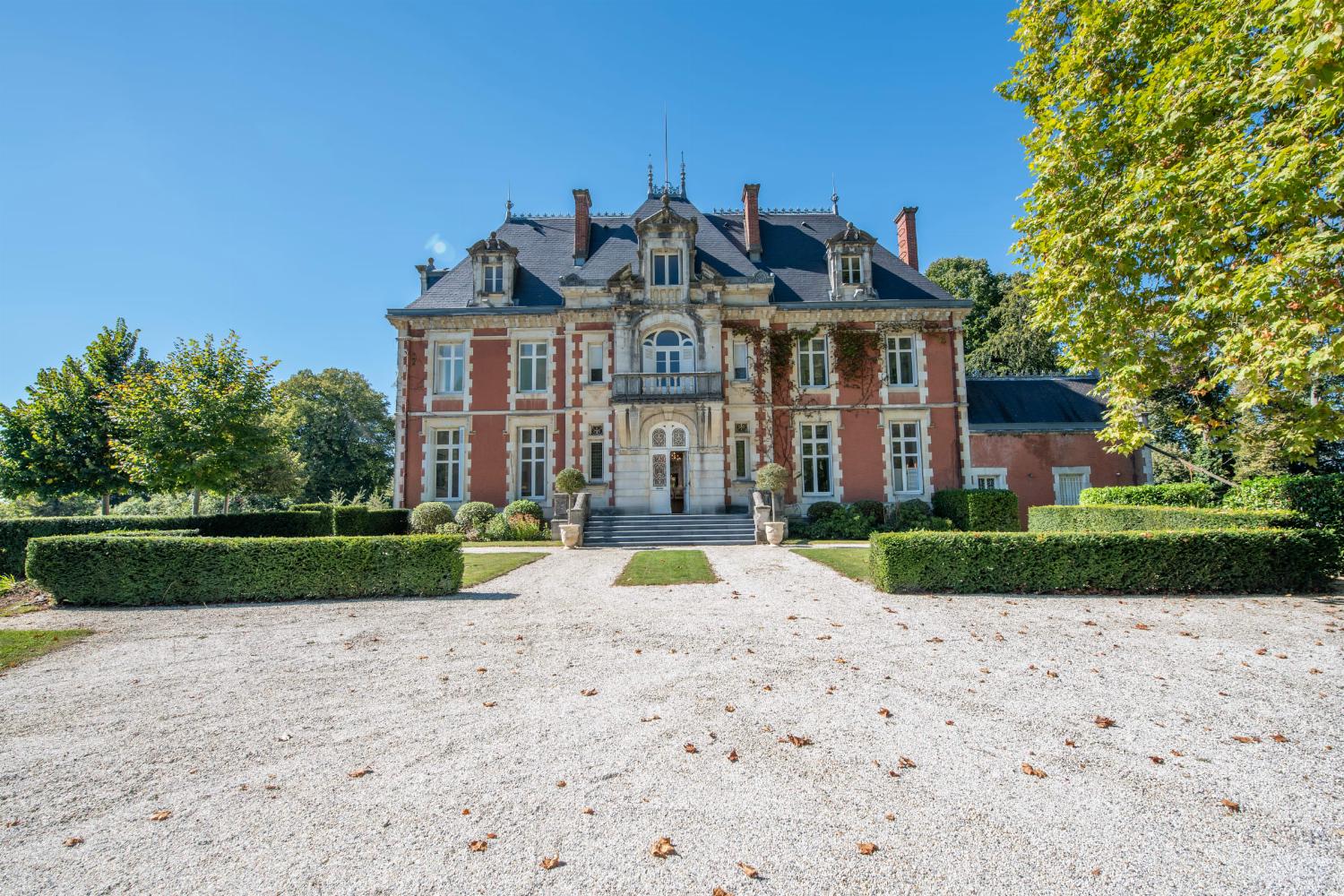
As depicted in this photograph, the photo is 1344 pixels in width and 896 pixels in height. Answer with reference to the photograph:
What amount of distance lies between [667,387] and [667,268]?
4.17 meters

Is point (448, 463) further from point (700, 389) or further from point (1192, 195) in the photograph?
point (1192, 195)

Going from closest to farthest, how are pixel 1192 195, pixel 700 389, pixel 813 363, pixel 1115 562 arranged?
pixel 1192 195, pixel 1115 562, pixel 700 389, pixel 813 363

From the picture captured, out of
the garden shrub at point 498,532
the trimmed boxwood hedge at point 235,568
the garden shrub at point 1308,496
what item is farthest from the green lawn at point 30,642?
the garden shrub at point 1308,496

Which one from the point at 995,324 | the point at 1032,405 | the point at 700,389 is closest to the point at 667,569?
the point at 700,389

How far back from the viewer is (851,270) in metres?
21.6

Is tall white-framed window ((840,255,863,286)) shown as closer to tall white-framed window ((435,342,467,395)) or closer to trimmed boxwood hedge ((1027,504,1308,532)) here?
trimmed boxwood hedge ((1027,504,1308,532))

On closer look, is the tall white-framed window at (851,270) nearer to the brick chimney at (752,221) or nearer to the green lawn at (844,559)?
the brick chimney at (752,221)

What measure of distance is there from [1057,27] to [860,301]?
1090cm

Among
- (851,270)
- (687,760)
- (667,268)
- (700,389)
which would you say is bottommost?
(687,760)

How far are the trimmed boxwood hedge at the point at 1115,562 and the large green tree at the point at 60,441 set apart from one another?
2361cm

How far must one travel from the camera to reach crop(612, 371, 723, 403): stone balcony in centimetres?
1947

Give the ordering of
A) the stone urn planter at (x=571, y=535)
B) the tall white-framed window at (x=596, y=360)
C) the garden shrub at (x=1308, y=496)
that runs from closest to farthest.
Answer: the garden shrub at (x=1308, y=496)
the stone urn planter at (x=571, y=535)
the tall white-framed window at (x=596, y=360)

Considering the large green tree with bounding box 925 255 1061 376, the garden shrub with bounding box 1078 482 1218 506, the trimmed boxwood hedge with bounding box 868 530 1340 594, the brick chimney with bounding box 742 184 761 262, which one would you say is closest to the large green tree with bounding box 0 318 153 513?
the brick chimney with bounding box 742 184 761 262

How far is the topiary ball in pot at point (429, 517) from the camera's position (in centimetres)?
1925
